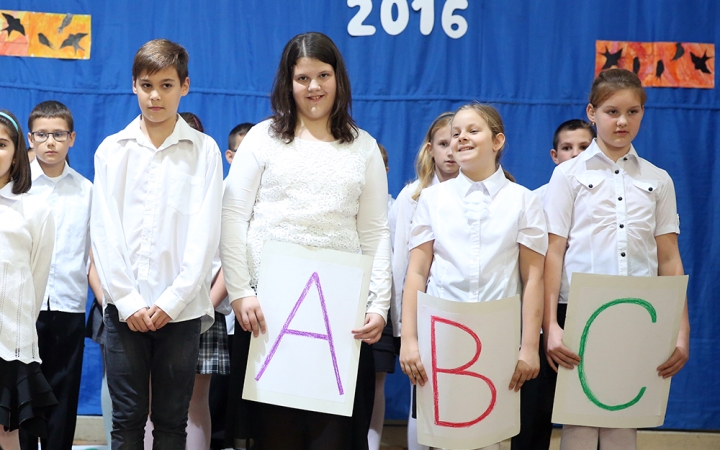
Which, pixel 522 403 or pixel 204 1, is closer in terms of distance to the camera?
pixel 522 403

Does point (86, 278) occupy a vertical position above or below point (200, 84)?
below

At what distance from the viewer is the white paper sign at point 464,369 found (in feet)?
6.91

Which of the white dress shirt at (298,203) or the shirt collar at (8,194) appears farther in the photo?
the shirt collar at (8,194)

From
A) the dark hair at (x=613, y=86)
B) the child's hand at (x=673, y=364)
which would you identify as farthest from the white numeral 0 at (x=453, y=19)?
the child's hand at (x=673, y=364)

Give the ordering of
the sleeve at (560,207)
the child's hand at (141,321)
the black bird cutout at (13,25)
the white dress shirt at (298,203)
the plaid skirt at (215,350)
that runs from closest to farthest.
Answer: the child's hand at (141,321), the white dress shirt at (298,203), the sleeve at (560,207), the plaid skirt at (215,350), the black bird cutout at (13,25)

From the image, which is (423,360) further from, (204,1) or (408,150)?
(204,1)

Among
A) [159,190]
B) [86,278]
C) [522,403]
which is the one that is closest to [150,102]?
[159,190]

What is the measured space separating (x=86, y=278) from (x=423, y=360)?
152cm

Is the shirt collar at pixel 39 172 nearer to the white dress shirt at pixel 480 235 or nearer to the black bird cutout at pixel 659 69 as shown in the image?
the white dress shirt at pixel 480 235

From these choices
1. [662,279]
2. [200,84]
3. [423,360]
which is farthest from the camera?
[200,84]

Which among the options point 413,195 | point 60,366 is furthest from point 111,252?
point 413,195

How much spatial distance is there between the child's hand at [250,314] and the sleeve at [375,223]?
34 cm

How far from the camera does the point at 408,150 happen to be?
377 centimetres

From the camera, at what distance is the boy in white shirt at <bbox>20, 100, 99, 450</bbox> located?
9.41 feet
